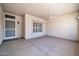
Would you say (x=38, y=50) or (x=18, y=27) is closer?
(x=38, y=50)

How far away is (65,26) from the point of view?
488cm

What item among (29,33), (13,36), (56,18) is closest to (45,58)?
(29,33)

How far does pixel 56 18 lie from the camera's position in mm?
5691

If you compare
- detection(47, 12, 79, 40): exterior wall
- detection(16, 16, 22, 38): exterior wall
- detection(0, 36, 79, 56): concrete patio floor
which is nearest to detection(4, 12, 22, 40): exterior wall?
detection(16, 16, 22, 38): exterior wall

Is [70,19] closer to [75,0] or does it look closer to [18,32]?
[75,0]

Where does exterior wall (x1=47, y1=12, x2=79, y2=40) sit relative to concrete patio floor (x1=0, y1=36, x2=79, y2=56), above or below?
above

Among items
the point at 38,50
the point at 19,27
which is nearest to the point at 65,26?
the point at 38,50

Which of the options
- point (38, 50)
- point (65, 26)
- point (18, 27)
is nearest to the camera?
point (38, 50)

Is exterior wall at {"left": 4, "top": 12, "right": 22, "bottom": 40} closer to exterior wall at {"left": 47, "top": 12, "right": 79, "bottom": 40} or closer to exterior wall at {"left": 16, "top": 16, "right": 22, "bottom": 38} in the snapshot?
exterior wall at {"left": 16, "top": 16, "right": 22, "bottom": 38}

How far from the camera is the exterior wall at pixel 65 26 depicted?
426 cm

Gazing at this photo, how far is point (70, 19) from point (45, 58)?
4188mm

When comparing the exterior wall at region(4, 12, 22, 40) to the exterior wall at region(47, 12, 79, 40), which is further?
the exterior wall at region(4, 12, 22, 40)

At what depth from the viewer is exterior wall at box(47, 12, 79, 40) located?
4.26 m

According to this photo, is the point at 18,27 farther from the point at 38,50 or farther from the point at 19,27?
the point at 38,50
